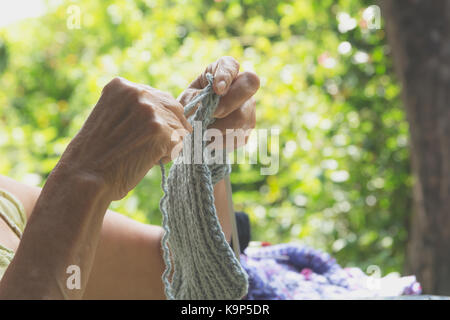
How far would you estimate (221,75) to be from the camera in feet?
2.74

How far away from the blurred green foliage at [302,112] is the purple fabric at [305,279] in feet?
3.28

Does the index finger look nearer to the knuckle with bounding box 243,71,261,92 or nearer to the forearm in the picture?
the knuckle with bounding box 243,71,261,92

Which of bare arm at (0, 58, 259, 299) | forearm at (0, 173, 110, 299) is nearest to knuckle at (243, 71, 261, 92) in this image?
bare arm at (0, 58, 259, 299)

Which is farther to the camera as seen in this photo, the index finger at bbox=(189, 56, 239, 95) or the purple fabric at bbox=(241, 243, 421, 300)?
the purple fabric at bbox=(241, 243, 421, 300)

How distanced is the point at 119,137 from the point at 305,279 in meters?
0.65

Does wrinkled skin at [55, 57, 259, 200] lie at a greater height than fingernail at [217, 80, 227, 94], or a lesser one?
lesser

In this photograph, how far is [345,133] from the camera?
2400 millimetres

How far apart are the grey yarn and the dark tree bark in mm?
1254

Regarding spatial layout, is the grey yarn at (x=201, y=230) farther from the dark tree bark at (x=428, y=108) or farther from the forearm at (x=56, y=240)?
the dark tree bark at (x=428, y=108)

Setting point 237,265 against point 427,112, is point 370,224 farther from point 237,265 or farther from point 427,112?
point 237,265

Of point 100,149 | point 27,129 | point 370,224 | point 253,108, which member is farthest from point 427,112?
point 27,129

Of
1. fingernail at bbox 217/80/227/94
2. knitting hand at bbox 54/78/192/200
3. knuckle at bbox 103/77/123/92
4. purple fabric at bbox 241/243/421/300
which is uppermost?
fingernail at bbox 217/80/227/94

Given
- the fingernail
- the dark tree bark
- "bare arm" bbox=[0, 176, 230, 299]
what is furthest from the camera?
the dark tree bark

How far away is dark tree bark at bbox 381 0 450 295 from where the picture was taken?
74.2 inches
